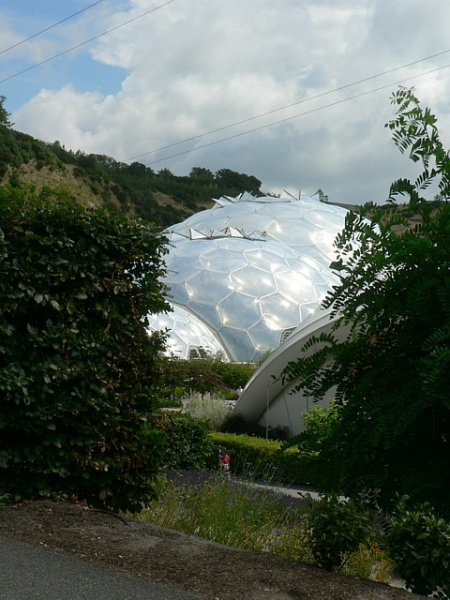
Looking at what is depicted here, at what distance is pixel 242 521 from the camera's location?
6715mm

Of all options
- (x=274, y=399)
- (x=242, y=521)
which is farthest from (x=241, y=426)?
(x=242, y=521)

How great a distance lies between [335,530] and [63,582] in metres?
1.53

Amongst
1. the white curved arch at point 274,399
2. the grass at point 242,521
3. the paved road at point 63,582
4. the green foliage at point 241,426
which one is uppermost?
the white curved arch at point 274,399

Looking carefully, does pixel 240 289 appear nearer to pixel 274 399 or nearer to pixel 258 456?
pixel 274 399

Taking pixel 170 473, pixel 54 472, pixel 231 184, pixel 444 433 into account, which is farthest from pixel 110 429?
pixel 231 184

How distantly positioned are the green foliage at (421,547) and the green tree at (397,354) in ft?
0.51

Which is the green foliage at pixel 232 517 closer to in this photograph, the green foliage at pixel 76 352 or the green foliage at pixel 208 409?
the green foliage at pixel 76 352

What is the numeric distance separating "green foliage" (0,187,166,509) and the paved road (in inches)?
61.4

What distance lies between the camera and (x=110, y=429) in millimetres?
6371

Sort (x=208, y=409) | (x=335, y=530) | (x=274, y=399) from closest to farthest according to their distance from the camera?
(x=335, y=530) < (x=274, y=399) < (x=208, y=409)

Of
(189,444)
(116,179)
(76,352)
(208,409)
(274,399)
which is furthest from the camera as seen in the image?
(116,179)

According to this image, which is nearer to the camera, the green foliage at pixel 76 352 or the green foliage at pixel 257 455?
the green foliage at pixel 76 352

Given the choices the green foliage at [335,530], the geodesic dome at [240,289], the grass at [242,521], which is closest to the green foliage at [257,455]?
the grass at [242,521]

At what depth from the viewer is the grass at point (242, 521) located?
6051 mm
